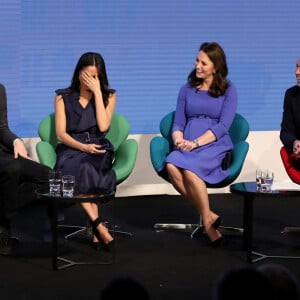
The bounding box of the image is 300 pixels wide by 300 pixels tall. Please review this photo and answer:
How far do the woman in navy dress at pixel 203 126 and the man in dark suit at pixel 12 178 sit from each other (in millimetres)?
933

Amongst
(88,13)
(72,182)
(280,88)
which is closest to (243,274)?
(72,182)

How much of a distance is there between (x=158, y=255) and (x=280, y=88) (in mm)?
2999

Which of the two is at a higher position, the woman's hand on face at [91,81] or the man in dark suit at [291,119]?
Result: the woman's hand on face at [91,81]

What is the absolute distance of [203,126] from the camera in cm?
434

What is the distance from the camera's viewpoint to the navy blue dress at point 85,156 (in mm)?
3947

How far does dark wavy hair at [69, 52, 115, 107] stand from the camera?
4.06 m

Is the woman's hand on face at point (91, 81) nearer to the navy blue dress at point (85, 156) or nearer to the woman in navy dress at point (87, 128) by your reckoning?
the woman in navy dress at point (87, 128)

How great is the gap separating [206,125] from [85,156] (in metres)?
0.90

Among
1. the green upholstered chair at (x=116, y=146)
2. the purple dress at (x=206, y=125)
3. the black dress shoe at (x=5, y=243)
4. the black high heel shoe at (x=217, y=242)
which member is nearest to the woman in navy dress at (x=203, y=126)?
the purple dress at (x=206, y=125)

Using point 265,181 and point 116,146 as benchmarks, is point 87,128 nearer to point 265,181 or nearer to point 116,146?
point 116,146

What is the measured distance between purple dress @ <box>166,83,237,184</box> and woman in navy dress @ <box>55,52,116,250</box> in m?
0.49

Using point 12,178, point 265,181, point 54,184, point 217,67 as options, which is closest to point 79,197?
point 54,184

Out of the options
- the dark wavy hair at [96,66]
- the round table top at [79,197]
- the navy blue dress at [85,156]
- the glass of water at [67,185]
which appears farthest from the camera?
the dark wavy hair at [96,66]

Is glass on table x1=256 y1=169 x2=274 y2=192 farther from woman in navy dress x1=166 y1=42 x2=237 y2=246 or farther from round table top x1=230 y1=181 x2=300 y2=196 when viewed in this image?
woman in navy dress x1=166 y1=42 x2=237 y2=246
